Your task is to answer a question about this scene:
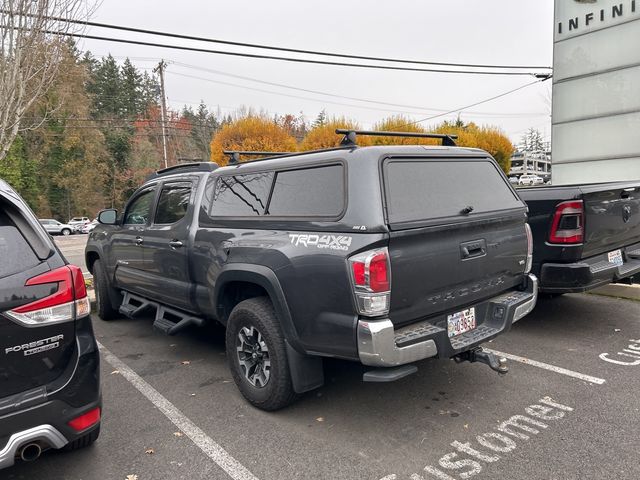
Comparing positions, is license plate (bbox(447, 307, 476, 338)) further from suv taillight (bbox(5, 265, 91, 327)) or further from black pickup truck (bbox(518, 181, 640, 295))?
suv taillight (bbox(5, 265, 91, 327))

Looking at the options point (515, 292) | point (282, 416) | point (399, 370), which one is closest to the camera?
point (399, 370)

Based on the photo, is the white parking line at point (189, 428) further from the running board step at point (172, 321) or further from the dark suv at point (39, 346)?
the dark suv at point (39, 346)

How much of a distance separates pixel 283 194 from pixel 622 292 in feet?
17.8

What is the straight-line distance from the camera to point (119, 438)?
3178mm

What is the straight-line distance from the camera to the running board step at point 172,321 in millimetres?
4410

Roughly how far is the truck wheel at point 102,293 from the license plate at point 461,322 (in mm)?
4613

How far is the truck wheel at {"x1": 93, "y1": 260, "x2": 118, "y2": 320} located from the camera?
6059mm

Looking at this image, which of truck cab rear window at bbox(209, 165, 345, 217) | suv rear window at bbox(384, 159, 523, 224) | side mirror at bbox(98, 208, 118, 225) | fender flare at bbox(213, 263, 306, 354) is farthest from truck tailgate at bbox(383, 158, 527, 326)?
side mirror at bbox(98, 208, 118, 225)

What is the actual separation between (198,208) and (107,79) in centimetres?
6362

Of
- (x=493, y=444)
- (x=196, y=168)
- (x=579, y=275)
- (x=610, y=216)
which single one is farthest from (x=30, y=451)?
(x=610, y=216)

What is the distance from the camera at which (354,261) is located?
276 cm

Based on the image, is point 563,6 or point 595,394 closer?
point 595,394

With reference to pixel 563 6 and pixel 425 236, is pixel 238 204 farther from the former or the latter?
pixel 563 6

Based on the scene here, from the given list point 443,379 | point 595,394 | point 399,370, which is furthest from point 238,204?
point 595,394
